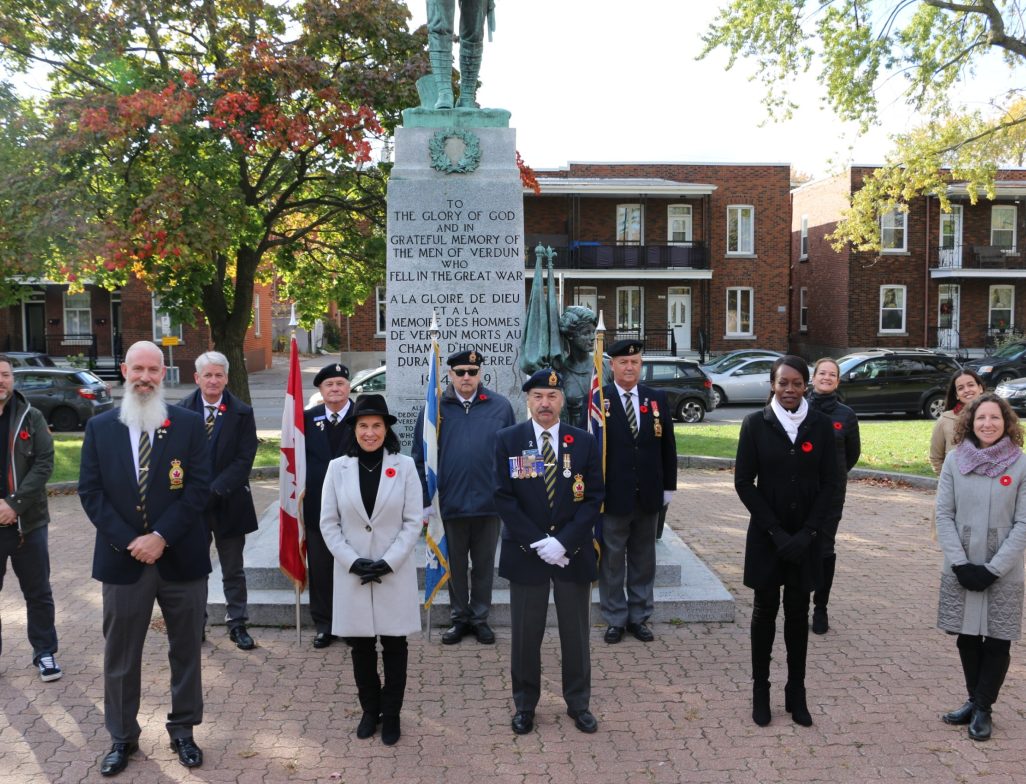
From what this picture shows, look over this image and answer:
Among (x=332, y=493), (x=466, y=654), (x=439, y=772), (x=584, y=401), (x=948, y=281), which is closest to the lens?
(x=439, y=772)

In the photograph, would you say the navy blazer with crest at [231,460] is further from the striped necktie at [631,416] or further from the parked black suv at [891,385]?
the parked black suv at [891,385]

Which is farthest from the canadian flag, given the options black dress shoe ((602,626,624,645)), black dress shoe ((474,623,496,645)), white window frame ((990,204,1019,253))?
white window frame ((990,204,1019,253))

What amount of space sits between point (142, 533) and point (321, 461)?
2.08m

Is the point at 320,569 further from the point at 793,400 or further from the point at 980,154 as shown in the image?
the point at 980,154

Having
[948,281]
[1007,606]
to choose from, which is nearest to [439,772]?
[1007,606]

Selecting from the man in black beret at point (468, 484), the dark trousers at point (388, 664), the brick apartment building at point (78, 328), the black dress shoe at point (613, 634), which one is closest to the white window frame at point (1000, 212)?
the brick apartment building at point (78, 328)

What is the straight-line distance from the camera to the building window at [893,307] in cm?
3553

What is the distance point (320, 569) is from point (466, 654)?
3.88 feet

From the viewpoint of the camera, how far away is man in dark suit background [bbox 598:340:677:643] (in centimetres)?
632

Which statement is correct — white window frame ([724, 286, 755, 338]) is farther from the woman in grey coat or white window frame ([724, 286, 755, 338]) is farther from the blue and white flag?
the woman in grey coat

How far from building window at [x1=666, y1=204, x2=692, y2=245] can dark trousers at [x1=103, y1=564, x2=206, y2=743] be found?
3233cm

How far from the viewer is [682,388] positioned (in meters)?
22.1

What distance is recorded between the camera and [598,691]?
5586mm

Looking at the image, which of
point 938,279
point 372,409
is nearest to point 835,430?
point 372,409
